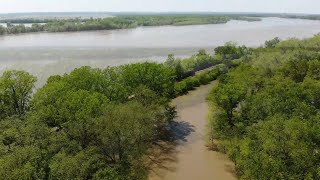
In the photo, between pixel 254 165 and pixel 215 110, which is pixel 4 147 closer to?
pixel 254 165

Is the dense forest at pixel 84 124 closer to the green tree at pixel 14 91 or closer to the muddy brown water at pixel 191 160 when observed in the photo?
the green tree at pixel 14 91

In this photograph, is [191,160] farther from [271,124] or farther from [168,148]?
[271,124]

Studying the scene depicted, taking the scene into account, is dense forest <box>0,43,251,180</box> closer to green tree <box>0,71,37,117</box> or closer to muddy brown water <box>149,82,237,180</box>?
green tree <box>0,71,37,117</box>

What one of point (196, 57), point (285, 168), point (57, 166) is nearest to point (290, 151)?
point (285, 168)

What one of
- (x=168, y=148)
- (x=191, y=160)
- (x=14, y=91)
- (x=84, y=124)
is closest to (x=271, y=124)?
(x=191, y=160)

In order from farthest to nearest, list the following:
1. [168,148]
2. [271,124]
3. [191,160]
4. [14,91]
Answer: [14,91], [168,148], [191,160], [271,124]

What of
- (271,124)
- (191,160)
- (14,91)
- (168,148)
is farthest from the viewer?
(14,91)
